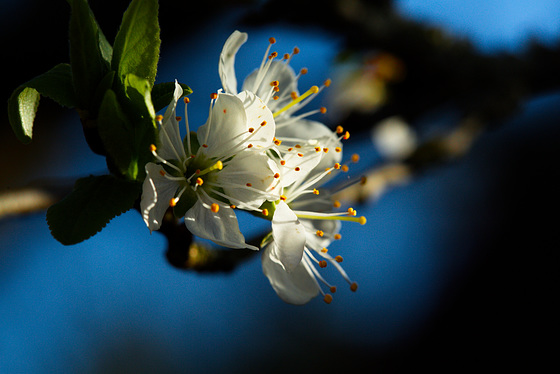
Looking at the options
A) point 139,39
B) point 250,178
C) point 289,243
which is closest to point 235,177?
point 250,178

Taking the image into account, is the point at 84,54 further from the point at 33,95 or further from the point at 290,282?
the point at 290,282

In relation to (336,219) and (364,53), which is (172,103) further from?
(364,53)

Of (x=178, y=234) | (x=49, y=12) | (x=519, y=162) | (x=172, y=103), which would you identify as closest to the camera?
(x=172, y=103)

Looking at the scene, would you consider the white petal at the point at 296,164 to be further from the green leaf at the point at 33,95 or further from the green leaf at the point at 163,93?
the green leaf at the point at 33,95

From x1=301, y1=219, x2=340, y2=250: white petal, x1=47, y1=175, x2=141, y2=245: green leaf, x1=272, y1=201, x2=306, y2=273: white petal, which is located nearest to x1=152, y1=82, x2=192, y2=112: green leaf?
x1=47, y1=175, x2=141, y2=245: green leaf

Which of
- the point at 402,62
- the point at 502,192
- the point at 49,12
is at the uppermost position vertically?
the point at 49,12

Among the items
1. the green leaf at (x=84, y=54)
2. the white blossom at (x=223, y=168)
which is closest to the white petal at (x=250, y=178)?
the white blossom at (x=223, y=168)

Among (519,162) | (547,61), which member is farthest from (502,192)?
(547,61)

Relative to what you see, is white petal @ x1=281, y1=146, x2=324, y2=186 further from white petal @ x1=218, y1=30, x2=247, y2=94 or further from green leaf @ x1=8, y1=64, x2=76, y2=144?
green leaf @ x1=8, y1=64, x2=76, y2=144
